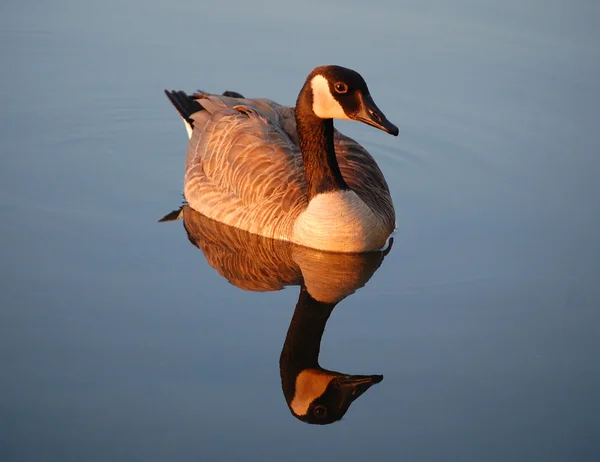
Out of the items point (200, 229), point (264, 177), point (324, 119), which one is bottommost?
point (200, 229)

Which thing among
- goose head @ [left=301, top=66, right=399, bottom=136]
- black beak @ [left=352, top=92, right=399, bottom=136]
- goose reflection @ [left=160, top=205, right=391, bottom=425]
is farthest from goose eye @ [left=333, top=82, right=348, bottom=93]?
goose reflection @ [left=160, top=205, right=391, bottom=425]

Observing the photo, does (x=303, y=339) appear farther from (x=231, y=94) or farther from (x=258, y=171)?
(x=231, y=94)

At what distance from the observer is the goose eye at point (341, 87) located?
9953 millimetres

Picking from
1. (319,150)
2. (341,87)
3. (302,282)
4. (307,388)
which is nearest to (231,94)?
(319,150)

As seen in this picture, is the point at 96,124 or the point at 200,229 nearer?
the point at 200,229

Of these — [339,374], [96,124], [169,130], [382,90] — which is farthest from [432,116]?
[339,374]

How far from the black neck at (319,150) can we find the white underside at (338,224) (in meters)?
0.11

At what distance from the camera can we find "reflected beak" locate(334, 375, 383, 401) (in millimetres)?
8133

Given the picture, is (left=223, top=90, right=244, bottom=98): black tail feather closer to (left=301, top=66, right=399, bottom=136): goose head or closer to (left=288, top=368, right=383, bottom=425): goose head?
(left=301, top=66, right=399, bottom=136): goose head

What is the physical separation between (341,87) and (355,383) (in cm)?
307

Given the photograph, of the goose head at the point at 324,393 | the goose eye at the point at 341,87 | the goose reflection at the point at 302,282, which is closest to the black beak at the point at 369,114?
the goose eye at the point at 341,87

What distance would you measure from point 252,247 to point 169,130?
327 cm

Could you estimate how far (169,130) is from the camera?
43.8 ft

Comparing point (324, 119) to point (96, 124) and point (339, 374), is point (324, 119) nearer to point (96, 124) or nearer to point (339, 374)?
point (339, 374)
